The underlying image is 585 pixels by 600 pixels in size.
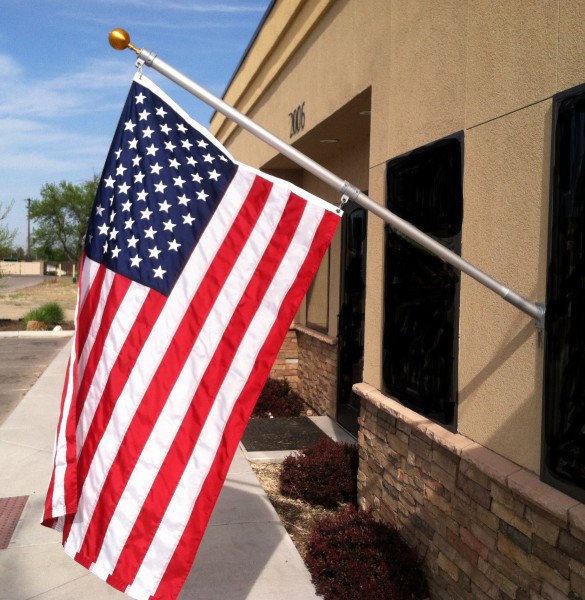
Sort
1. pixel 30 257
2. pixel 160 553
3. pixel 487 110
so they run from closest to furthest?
pixel 160 553, pixel 487 110, pixel 30 257

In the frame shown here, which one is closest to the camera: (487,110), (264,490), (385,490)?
(487,110)

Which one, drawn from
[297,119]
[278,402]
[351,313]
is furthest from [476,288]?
[278,402]

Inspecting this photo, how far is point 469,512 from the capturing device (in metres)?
4.26

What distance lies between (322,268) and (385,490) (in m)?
5.81

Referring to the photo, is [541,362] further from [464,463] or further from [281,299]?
[281,299]

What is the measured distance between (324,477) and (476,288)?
3.14 metres

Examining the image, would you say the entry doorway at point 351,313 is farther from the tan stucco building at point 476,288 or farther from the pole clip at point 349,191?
the pole clip at point 349,191

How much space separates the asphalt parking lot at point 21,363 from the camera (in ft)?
39.7

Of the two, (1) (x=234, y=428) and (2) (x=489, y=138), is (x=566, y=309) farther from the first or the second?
(1) (x=234, y=428)

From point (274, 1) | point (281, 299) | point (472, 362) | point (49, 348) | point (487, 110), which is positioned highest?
point (274, 1)

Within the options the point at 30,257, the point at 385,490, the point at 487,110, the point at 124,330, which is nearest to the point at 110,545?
the point at 124,330

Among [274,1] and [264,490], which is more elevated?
[274,1]

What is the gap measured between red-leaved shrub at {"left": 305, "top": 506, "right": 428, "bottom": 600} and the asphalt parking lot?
6592mm

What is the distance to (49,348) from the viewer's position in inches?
746
